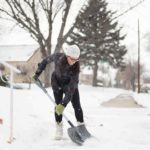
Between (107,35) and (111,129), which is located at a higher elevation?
(107,35)

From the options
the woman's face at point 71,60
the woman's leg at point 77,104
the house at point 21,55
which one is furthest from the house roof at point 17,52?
the woman's face at point 71,60

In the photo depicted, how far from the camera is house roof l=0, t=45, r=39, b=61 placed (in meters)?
73.6

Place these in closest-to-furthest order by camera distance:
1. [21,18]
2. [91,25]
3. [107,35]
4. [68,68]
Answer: [68,68], [21,18], [91,25], [107,35]

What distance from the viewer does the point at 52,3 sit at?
110 feet

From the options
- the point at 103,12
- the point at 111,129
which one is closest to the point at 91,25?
the point at 103,12

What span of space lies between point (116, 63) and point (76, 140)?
48.5m

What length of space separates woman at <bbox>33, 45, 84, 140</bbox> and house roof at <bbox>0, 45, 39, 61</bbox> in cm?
6456

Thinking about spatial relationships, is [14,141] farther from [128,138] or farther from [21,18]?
[21,18]

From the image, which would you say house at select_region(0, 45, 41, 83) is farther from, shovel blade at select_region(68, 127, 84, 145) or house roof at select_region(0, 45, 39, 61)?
shovel blade at select_region(68, 127, 84, 145)

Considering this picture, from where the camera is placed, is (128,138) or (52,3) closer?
(128,138)

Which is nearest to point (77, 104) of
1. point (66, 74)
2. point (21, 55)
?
point (66, 74)

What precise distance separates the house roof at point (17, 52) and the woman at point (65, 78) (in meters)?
64.6

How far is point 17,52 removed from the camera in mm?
76312

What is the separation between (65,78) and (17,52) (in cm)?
6934
